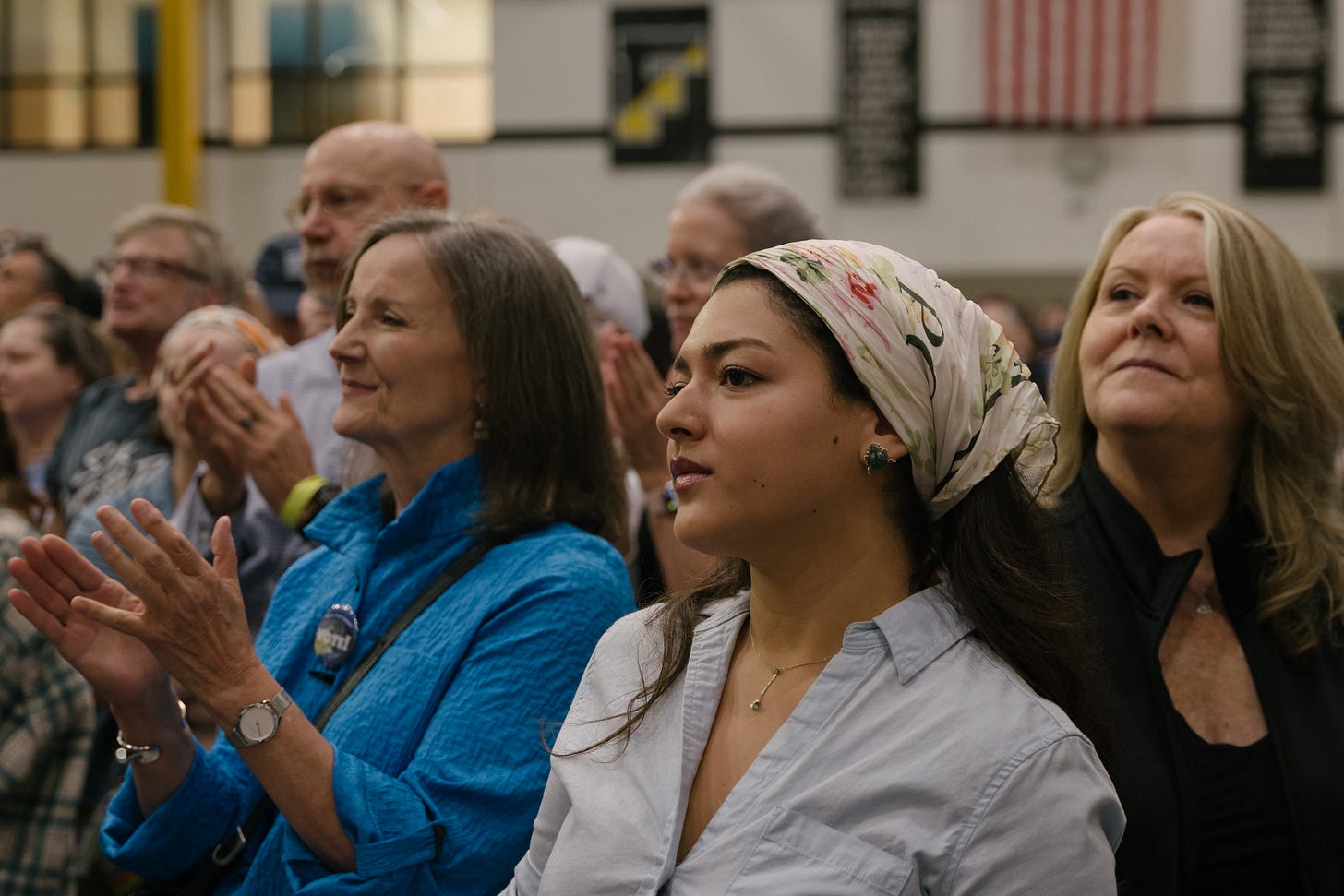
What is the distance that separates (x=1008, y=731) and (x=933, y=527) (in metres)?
0.31

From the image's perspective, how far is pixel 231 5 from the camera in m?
12.7

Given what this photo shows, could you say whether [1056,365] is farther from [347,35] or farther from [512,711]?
[347,35]

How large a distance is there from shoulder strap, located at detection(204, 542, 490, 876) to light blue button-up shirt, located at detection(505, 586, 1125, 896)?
57cm

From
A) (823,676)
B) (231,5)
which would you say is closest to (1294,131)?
(231,5)

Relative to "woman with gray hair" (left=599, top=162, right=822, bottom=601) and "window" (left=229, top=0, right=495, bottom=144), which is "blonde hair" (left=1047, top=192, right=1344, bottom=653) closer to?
"woman with gray hair" (left=599, top=162, right=822, bottom=601)

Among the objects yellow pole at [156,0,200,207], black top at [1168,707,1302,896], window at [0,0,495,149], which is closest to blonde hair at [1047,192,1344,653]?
black top at [1168,707,1302,896]

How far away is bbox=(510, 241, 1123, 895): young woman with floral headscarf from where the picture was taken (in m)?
1.53

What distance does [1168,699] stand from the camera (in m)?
2.25

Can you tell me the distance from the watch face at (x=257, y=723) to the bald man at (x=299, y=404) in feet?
3.17

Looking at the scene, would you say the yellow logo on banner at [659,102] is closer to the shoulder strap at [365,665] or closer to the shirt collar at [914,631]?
the shoulder strap at [365,665]

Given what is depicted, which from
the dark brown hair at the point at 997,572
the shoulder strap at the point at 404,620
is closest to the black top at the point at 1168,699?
the dark brown hair at the point at 997,572

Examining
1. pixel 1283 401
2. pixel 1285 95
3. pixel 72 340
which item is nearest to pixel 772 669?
pixel 1283 401

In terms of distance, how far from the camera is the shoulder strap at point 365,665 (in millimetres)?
2250

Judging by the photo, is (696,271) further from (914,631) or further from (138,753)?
(914,631)
